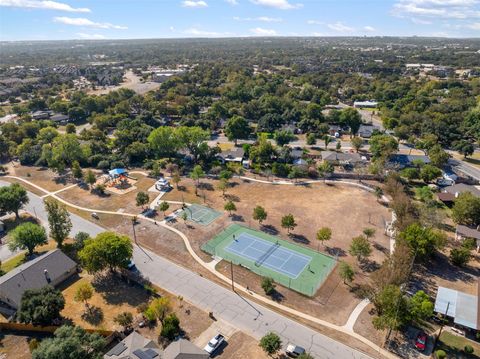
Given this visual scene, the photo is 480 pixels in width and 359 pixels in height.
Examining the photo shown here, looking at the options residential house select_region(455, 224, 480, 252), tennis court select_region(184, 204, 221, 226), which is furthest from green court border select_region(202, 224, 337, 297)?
residential house select_region(455, 224, 480, 252)

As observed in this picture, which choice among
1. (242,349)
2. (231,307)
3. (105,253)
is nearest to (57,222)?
(105,253)

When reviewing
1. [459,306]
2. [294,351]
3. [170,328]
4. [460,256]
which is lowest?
[294,351]

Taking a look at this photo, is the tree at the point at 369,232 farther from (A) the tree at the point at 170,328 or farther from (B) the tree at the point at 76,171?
(B) the tree at the point at 76,171

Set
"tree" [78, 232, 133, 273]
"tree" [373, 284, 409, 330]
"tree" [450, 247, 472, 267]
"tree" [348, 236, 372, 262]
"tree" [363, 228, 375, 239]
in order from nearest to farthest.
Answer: "tree" [373, 284, 409, 330] < "tree" [78, 232, 133, 273] < "tree" [450, 247, 472, 267] < "tree" [348, 236, 372, 262] < "tree" [363, 228, 375, 239]

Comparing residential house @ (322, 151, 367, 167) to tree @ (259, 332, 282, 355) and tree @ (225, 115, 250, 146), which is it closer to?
tree @ (225, 115, 250, 146)

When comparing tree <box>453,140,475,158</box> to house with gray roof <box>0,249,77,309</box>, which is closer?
house with gray roof <box>0,249,77,309</box>

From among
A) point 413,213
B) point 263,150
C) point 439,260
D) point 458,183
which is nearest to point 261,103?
point 263,150

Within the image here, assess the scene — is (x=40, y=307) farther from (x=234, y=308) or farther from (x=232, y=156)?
(x=232, y=156)
